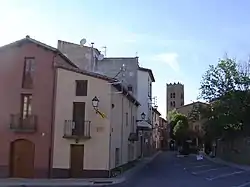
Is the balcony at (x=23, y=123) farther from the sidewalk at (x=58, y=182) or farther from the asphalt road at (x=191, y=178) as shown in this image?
the asphalt road at (x=191, y=178)

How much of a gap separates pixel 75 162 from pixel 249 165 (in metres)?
21.0

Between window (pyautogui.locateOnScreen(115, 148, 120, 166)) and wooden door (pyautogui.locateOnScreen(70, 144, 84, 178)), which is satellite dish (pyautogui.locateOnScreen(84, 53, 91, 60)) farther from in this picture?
wooden door (pyautogui.locateOnScreen(70, 144, 84, 178))

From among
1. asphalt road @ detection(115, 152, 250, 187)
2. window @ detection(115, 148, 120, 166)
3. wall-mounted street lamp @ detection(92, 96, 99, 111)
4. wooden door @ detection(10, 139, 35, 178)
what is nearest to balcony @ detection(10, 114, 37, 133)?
wooden door @ detection(10, 139, 35, 178)

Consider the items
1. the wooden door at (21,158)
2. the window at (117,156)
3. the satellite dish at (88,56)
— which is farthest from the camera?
the satellite dish at (88,56)

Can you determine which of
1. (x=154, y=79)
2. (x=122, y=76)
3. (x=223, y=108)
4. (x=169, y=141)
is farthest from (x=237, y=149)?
(x=169, y=141)

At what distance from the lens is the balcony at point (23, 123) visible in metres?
25.5

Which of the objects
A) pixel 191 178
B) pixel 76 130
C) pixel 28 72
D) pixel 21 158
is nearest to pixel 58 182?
pixel 76 130

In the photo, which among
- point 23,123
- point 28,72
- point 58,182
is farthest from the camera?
point 28,72

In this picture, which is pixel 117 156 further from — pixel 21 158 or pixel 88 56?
pixel 88 56

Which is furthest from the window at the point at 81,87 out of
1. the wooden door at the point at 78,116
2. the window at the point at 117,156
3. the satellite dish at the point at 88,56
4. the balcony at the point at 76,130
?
the satellite dish at the point at 88,56

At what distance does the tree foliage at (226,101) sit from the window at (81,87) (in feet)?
73.4

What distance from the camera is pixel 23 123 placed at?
84.4ft

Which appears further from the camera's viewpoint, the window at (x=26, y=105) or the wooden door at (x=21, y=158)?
the window at (x=26, y=105)

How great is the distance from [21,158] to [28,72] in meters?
5.11
